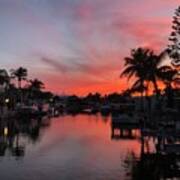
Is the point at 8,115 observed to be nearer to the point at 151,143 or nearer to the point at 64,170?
the point at 151,143

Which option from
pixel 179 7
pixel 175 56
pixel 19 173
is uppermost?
pixel 179 7

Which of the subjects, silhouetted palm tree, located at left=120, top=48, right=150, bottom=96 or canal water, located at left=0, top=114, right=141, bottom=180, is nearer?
canal water, located at left=0, top=114, right=141, bottom=180

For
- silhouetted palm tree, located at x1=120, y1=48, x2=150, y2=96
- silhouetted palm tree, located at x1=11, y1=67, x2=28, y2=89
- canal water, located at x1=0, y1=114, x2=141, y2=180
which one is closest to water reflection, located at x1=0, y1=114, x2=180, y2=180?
canal water, located at x1=0, y1=114, x2=141, y2=180

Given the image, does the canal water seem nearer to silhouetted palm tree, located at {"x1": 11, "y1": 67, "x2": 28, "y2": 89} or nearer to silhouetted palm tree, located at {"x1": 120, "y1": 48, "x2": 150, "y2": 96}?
silhouetted palm tree, located at {"x1": 120, "y1": 48, "x2": 150, "y2": 96}

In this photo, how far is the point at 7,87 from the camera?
15175cm

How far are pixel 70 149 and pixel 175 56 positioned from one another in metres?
12.9

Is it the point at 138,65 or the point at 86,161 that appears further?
the point at 138,65

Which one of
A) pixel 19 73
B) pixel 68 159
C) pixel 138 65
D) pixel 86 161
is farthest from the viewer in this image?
pixel 19 73

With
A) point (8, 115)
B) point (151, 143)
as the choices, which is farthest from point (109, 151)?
point (8, 115)

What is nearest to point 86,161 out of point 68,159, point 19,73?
point 68,159

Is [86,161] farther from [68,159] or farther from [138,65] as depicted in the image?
[138,65]

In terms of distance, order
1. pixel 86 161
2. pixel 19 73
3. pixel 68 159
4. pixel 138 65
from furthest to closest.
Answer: pixel 19 73
pixel 138 65
pixel 68 159
pixel 86 161

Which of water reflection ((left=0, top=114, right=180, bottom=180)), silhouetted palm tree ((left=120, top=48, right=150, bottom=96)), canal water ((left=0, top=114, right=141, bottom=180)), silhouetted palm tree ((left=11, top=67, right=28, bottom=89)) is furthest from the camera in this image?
silhouetted palm tree ((left=11, top=67, right=28, bottom=89))

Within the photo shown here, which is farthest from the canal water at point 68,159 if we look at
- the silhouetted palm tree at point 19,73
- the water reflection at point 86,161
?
the silhouetted palm tree at point 19,73
